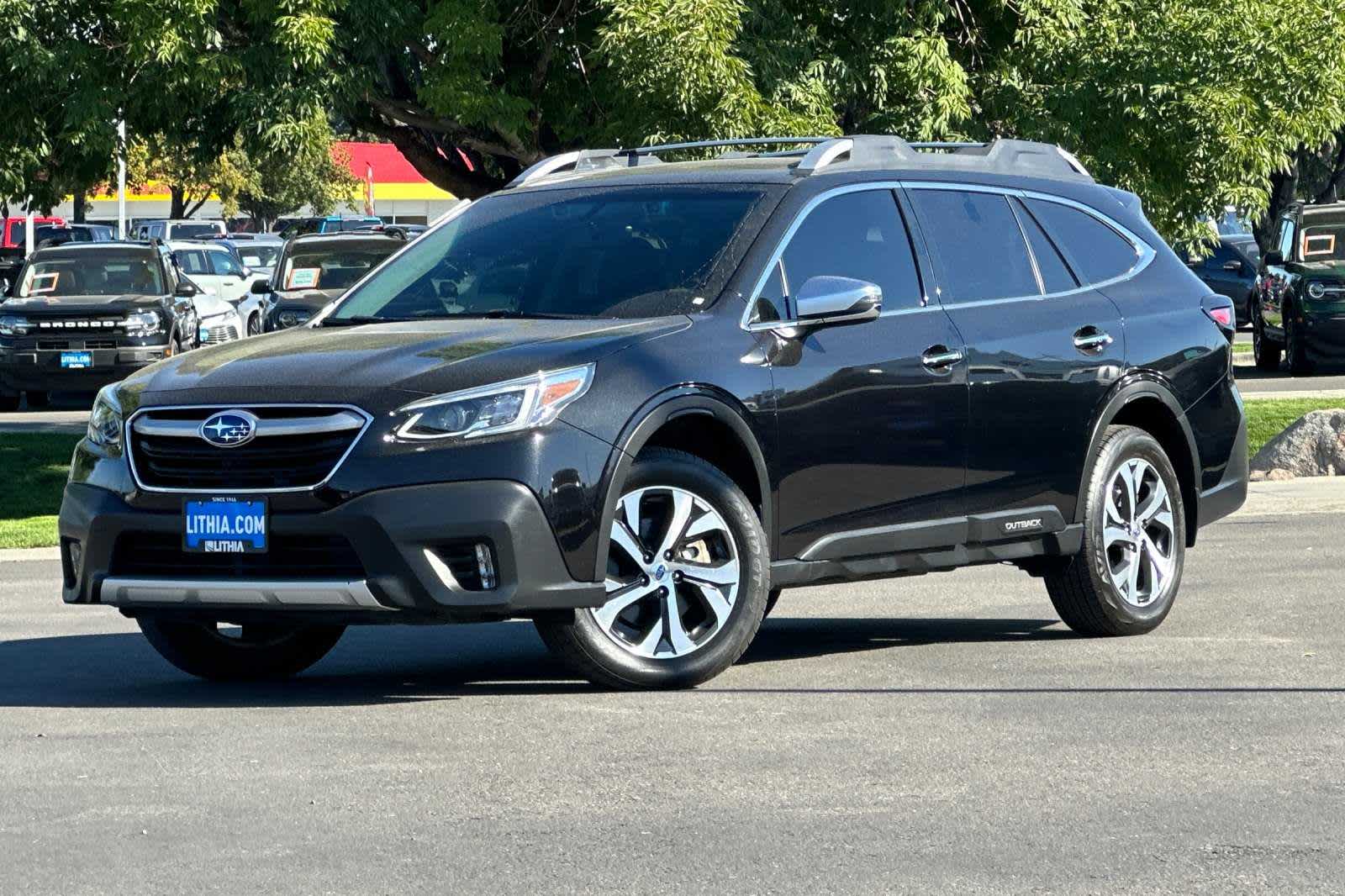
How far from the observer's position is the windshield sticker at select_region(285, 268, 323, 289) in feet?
78.3

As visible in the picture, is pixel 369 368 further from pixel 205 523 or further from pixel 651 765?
pixel 651 765

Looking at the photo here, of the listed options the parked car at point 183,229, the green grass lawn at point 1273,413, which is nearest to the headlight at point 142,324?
the green grass lawn at point 1273,413

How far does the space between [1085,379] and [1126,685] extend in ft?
5.20

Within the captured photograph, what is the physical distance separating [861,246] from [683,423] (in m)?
1.22

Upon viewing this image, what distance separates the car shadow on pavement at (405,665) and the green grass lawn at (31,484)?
18.7ft

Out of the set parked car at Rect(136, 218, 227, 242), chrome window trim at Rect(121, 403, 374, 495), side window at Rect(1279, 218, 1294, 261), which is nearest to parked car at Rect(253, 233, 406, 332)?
side window at Rect(1279, 218, 1294, 261)

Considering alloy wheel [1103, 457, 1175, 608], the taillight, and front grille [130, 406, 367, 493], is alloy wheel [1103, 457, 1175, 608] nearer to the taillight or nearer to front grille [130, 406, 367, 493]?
the taillight

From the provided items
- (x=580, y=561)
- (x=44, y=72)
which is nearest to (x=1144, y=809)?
(x=580, y=561)

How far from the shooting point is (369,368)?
7.77m

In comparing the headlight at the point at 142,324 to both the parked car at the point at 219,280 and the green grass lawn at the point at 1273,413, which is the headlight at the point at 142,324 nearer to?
the parked car at the point at 219,280

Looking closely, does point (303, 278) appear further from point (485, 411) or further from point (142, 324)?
point (485, 411)

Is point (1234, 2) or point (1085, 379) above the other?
point (1234, 2)

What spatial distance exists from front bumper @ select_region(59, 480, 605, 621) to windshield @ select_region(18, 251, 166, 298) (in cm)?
2133

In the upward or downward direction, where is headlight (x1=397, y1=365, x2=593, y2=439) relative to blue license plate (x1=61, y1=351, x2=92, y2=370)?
upward
